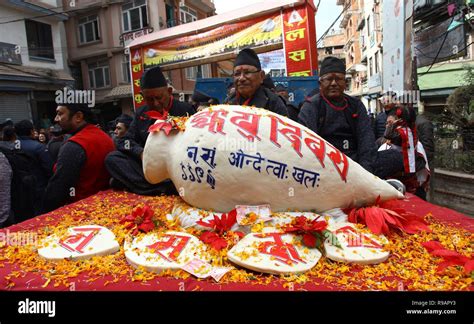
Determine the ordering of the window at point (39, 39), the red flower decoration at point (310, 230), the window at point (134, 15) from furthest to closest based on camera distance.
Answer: the window at point (134, 15) → the window at point (39, 39) → the red flower decoration at point (310, 230)

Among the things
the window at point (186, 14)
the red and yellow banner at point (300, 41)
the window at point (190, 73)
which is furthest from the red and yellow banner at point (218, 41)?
the window at point (186, 14)

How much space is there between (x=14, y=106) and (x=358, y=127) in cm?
1273

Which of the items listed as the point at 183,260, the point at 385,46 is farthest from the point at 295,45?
the point at 183,260

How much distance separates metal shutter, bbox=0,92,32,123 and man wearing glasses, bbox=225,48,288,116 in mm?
11548

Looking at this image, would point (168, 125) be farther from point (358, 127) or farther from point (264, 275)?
point (358, 127)

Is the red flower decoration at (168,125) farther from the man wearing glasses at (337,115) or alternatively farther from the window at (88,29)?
the window at (88,29)

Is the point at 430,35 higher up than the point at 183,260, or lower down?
higher up

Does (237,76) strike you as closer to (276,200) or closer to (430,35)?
(276,200)

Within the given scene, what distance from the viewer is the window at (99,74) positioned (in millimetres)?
17172

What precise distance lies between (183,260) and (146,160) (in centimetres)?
87

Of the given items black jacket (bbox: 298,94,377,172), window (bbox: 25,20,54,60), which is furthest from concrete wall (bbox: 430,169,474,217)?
window (bbox: 25,20,54,60)

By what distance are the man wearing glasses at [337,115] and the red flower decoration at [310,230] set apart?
3.44ft
